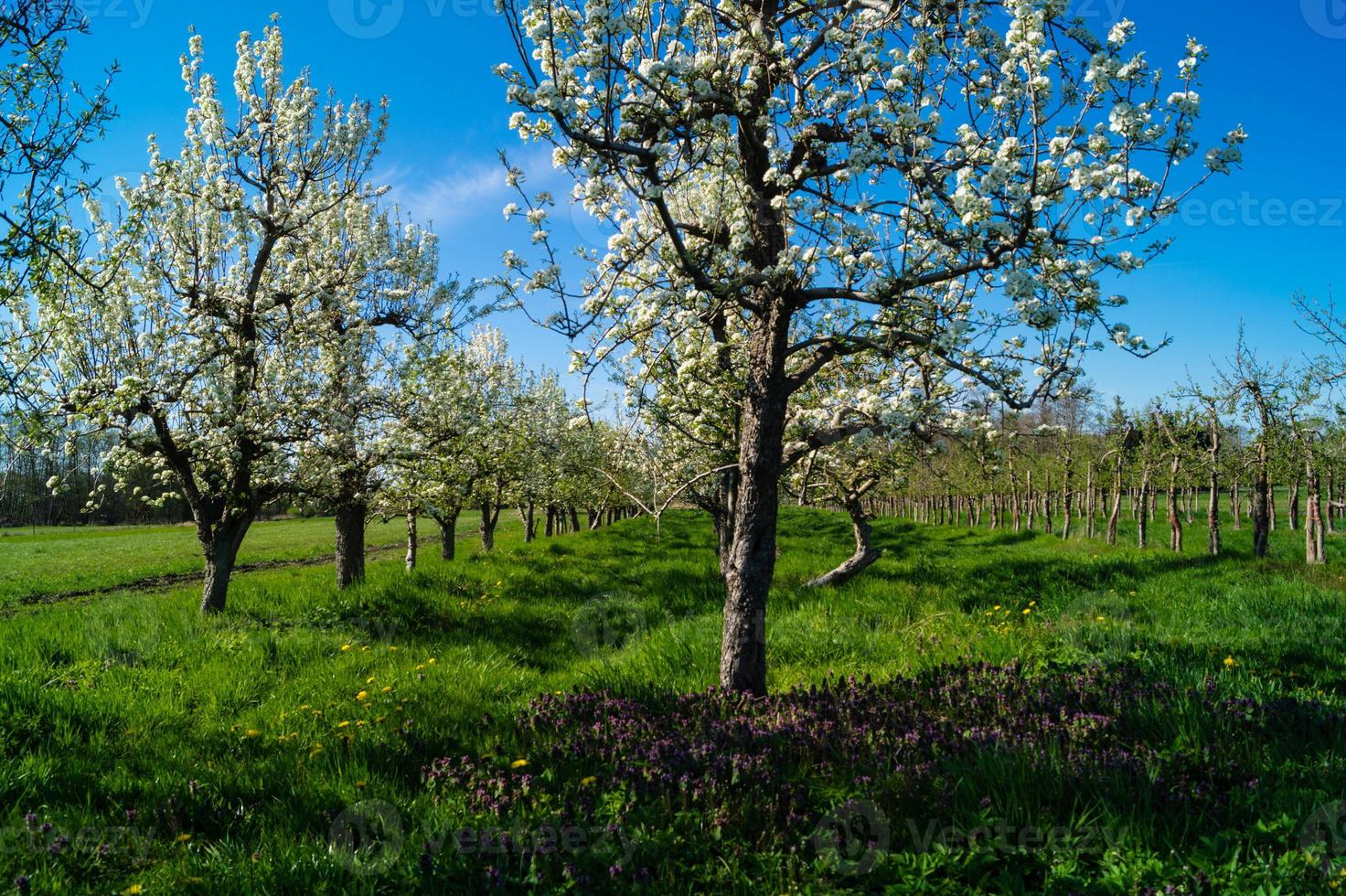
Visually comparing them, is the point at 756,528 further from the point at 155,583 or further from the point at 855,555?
the point at 155,583

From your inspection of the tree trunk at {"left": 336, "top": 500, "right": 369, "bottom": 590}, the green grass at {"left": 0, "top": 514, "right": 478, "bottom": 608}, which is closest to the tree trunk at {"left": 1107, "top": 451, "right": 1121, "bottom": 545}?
the tree trunk at {"left": 336, "top": 500, "right": 369, "bottom": 590}

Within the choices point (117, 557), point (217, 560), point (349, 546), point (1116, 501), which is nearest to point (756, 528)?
point (217, 560)

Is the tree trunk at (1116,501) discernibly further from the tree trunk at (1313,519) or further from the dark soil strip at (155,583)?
the dark soil strip at (155,583)

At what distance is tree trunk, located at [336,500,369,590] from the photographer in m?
14.2

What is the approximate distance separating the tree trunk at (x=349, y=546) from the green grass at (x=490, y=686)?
2.01 feet

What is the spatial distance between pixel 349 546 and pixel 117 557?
3163 centimetres

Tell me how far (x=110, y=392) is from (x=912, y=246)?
420 inches

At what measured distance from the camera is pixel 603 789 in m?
4.21

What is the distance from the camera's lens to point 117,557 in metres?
36.7

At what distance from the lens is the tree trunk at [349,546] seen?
14.2 meters

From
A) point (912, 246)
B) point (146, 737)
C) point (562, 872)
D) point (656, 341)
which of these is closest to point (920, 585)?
point (656, 341)

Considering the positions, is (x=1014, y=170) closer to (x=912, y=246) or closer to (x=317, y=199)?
(x=912, y=246)

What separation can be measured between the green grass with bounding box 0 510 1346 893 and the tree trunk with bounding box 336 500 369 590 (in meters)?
0.61

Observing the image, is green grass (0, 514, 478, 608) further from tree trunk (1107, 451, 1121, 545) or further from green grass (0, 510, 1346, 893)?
tree trunk (1107, 451, 1121, 545)
